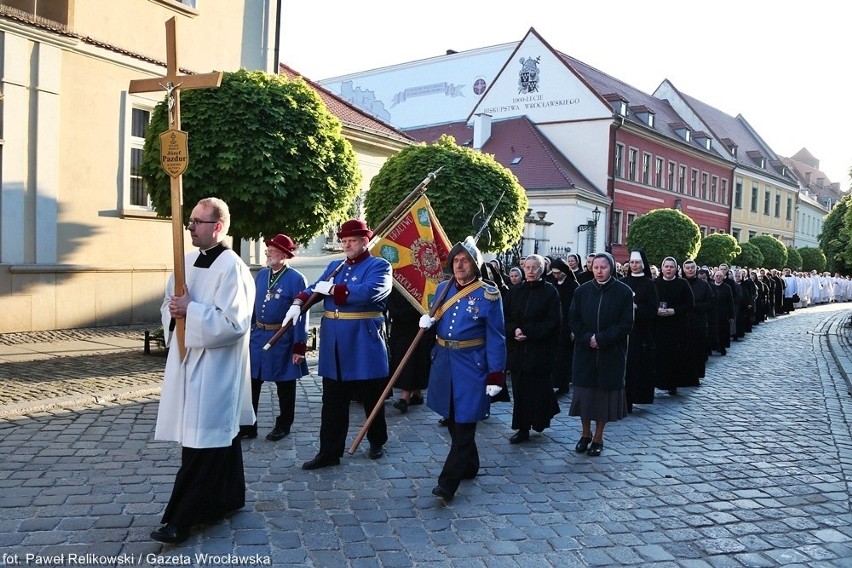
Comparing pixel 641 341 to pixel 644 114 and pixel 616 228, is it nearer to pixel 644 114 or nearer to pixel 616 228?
pixel 616 228

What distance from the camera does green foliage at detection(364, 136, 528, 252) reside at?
46.0ft

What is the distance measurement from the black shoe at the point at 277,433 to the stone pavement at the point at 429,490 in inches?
3.6

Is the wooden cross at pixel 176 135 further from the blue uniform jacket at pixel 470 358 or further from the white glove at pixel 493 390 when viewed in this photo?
the white glove at pixel 493 390

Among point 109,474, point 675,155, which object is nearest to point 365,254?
point 109,474

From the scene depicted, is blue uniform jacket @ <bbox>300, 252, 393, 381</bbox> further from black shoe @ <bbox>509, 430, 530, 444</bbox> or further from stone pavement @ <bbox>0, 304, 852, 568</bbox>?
black shoe @ <bbox>509, 430, 530, 444</bbox>

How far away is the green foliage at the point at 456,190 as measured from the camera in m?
14.0

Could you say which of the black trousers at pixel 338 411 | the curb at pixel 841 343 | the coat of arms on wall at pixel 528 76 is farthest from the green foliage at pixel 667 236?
the black trousers at pixel 338 411

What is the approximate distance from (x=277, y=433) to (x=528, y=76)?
3683cm

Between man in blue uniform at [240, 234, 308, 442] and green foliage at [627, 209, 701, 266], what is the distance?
26901mm

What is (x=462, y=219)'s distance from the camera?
14023 mm

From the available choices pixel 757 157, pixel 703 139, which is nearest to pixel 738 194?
pixel 757 157

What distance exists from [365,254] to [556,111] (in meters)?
35.6

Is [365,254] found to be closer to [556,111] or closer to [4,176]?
[4,176]

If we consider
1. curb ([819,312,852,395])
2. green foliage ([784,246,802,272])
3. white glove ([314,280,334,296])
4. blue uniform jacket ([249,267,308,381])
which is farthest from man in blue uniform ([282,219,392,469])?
green foliage ([784,246,802,272])
